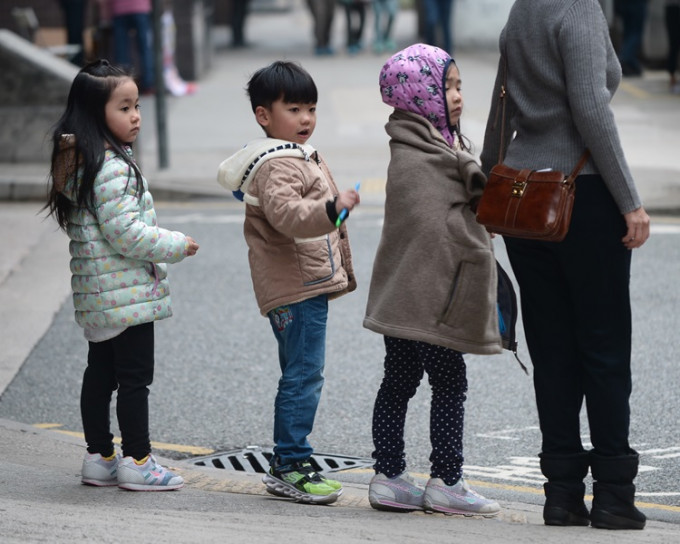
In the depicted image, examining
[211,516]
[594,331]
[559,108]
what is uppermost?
[559,108]

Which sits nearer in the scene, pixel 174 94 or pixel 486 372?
pixel 486 372

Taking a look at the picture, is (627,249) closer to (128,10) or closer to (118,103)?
(118,103)

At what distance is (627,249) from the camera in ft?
12.4

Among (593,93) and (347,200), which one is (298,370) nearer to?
(347,200)

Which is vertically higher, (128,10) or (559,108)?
(559,108)

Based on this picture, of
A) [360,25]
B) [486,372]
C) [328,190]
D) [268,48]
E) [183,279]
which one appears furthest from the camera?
[268,48]

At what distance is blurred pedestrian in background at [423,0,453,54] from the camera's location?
752 inches

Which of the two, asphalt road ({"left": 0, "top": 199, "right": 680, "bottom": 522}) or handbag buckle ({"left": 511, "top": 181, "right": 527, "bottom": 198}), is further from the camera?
asphalt road ({"left": 0, "top": 199, "right": 680, "bottom": 522})

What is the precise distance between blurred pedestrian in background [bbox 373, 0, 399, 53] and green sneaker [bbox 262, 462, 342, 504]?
673 inches

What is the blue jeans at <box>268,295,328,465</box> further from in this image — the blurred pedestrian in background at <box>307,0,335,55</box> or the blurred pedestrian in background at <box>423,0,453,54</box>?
the blurred pedestrian in background at <box>307,0,335,55</box>

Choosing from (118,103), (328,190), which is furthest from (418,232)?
(118,103)

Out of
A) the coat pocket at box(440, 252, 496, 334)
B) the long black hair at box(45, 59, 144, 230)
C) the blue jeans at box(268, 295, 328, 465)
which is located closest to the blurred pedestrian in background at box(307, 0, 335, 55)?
the long black hair at box(45, 59, 144, 230)

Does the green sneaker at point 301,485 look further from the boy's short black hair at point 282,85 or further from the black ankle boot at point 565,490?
the boy's short black hair at point 282,85

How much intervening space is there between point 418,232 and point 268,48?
20.7 metres
